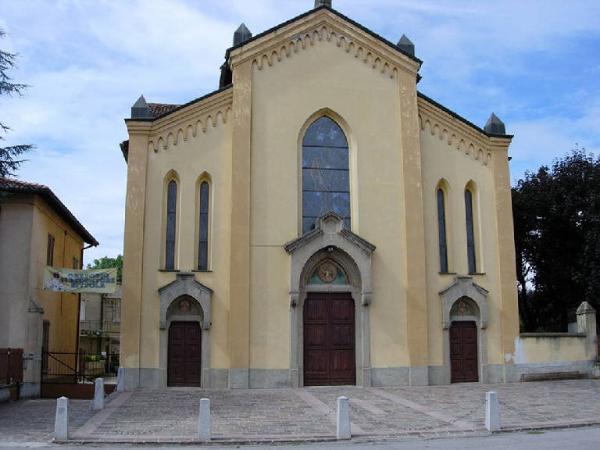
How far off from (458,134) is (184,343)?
39.9ft

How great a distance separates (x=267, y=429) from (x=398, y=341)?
9.38 meters

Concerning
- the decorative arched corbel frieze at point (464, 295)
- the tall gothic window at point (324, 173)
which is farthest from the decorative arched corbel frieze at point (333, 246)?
the decorative arched corbel frieze at point (464, 295)

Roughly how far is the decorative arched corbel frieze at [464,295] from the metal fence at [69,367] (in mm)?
12175

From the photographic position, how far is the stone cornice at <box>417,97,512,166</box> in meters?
23.9

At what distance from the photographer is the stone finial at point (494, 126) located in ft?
80.5

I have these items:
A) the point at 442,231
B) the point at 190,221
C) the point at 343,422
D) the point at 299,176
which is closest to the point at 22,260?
the point at 190,221

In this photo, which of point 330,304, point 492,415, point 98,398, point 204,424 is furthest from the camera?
point 330,304

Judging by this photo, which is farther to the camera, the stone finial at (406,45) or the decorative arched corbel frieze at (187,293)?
the stone finial at (406,45)

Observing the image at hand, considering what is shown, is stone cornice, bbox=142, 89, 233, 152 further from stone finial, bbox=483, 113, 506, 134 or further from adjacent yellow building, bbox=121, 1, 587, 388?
stone finial, bbox=483, 113, 506, 134

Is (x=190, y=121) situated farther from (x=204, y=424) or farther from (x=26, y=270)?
(x=204, y=424)

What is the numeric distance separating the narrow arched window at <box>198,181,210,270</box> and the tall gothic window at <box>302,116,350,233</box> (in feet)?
10.7

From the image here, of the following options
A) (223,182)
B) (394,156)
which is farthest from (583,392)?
(223,182)

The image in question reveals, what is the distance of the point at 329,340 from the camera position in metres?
21.9

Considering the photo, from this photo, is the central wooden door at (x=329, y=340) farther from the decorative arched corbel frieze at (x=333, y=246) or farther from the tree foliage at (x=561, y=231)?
the tree foliage at (x=561, y=231)
